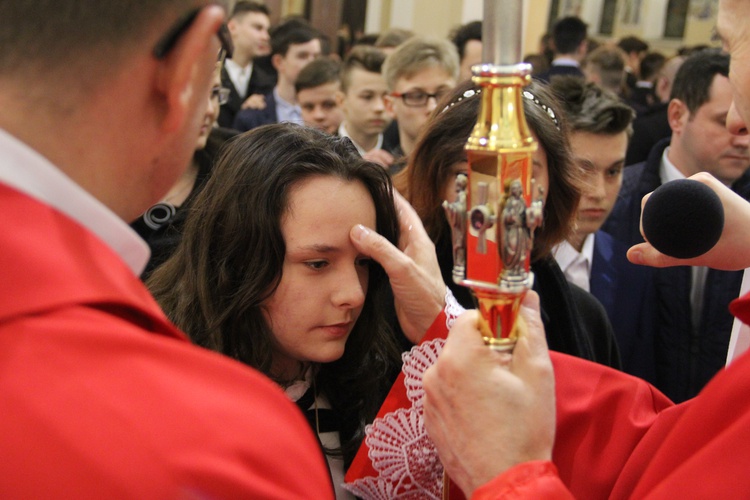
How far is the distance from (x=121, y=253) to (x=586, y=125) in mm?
2458

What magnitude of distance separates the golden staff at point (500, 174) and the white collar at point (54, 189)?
41 centimetres

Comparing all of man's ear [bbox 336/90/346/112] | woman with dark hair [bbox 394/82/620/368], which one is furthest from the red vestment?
man's ear [bbox 336/90/346/112]

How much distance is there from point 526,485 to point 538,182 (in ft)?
4.16

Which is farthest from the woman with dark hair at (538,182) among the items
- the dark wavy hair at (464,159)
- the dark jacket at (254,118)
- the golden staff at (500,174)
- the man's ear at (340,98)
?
the dark jacket at (254,118)

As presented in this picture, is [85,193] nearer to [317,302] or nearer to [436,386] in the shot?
[436,386]

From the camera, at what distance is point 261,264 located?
1770 millimetres

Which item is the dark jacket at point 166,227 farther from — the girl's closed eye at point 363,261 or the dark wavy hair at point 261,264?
the girl's closed eye at point 363,261

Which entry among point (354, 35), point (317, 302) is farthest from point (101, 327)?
point (354, 35)

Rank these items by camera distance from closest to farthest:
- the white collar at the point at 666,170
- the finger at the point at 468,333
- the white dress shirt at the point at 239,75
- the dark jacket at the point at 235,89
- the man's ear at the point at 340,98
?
the finger at the point at 468,333 < the white collar at the point at 666,170 < the man's ear at the point at 340,98 < the dark jacket at the point at 235,89 < the white dress shirt at the point at 239,75

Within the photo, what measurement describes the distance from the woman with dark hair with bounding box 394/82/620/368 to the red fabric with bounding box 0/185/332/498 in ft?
4.83

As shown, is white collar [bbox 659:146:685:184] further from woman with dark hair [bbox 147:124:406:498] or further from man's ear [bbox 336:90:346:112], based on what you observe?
man's ear [bbox 336:90:346:112]

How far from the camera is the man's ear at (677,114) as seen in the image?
3672 mm

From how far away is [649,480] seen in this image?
123 cm

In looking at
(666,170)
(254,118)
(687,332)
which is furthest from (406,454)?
(254,118)
